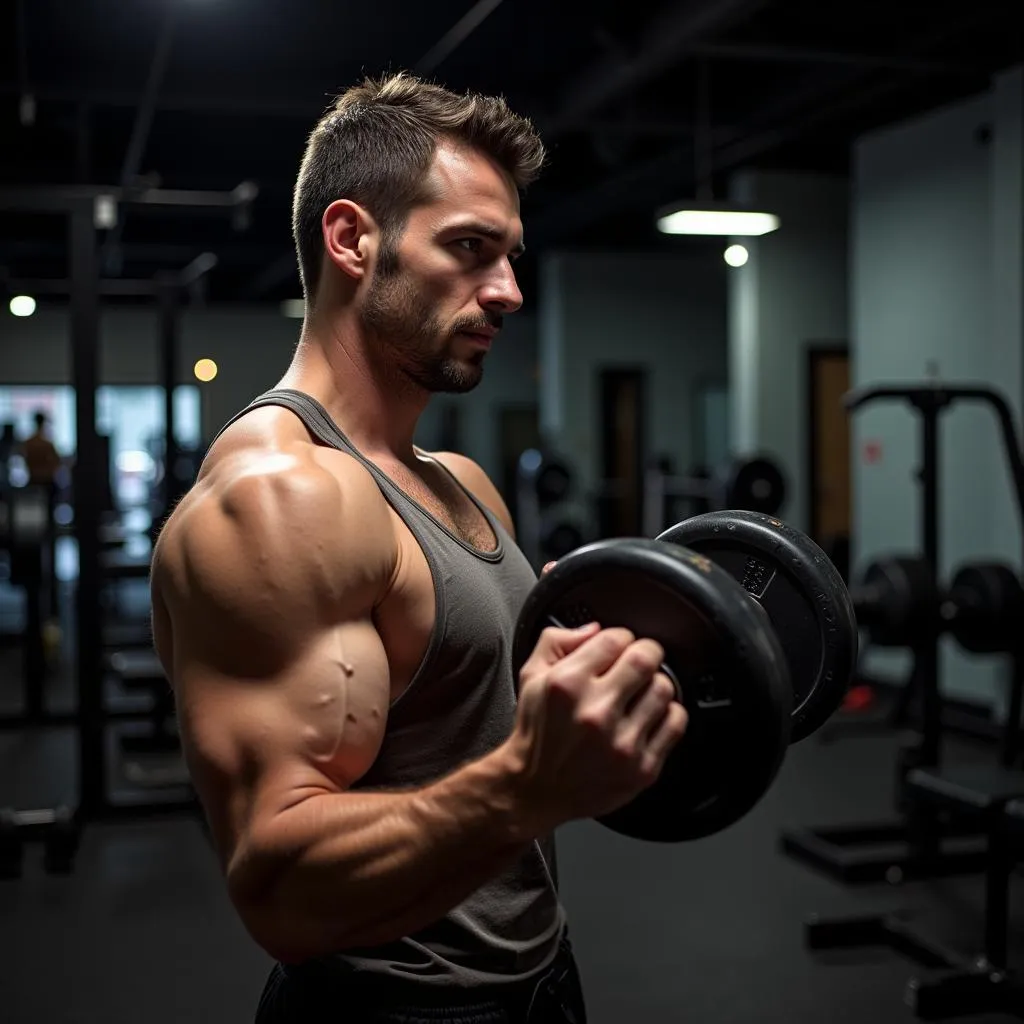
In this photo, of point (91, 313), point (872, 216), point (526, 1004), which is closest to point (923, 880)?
point (526, 1004)

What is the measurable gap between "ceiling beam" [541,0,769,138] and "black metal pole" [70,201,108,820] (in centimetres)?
226

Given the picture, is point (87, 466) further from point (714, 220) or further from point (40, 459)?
point (714, 220)

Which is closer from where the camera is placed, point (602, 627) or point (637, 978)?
point (602, 627)

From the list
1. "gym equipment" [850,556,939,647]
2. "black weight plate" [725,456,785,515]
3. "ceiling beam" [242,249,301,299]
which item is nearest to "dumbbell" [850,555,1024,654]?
"gym equipment" [850,556,939,647]

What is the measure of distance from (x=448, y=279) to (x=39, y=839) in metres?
2.87

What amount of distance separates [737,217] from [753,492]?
3.98ft

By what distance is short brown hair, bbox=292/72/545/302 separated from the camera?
3.28 feet

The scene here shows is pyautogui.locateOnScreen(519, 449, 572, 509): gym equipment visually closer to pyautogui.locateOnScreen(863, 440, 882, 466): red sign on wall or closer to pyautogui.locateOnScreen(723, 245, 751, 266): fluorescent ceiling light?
pyautogui.locateOnScreen(723, 245, 751, 266): fluorescent ceiling light

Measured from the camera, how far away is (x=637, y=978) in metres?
2.62

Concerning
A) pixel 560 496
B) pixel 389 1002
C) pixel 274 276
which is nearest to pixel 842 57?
pixel 560 496

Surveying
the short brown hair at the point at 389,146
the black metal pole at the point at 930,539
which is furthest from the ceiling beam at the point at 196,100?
the short brown hair at the point at 389,146

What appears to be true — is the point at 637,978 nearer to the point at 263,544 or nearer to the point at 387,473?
the point at 387,473

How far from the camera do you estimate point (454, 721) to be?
0.98m

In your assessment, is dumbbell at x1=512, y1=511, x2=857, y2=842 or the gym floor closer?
dumbbell at x1=512, y1=511, x2=857, y2=842
